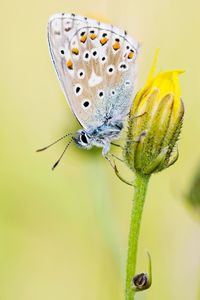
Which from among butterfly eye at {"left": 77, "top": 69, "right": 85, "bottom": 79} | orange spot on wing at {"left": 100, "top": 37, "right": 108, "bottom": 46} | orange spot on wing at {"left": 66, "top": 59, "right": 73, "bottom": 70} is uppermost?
orange spot on wing at {"left": 100, "top": 37, "right": 108, "bottom": 46}

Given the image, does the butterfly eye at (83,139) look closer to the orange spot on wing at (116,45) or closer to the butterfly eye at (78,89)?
the butterfly eye at (78,89)

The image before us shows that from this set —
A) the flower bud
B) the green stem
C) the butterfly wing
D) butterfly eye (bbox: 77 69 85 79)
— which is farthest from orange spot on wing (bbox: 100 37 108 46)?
the green stem

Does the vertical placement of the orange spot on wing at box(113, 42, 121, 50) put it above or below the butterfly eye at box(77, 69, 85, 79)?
above

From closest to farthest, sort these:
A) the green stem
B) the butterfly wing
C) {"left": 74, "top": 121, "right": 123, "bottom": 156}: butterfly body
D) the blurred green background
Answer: the green stem → the butterfly wing → {"left": 74, "top": 121, "right": 123, "bottom": 156}: butterfly body → the blurred green background

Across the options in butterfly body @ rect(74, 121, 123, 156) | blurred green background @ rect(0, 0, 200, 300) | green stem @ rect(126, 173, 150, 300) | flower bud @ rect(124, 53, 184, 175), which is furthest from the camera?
blurred green background @ rect(0, 0, 200, 300)

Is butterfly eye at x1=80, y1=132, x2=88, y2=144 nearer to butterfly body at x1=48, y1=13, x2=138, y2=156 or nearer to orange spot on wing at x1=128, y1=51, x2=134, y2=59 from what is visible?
butterfly body at x1=48, y1=13, x2=138, y2=156

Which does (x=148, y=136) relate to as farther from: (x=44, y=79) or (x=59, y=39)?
(x=44, y=79)

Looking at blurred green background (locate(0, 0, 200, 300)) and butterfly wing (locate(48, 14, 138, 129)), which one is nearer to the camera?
butterfly wing (locate(48, 14, 138, 129))
